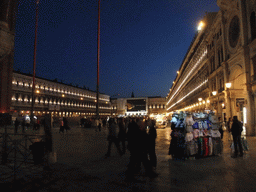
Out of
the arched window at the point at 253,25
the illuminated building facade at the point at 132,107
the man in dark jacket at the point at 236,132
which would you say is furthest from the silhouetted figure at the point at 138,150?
the illuminated building facade at the point at 132,107

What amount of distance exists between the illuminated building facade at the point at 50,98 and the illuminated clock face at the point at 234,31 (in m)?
30.7

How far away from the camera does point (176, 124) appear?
9.45 m

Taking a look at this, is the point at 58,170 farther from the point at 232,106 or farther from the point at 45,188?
the point at 232,106

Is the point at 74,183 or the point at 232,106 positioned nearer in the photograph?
the point at 74,183

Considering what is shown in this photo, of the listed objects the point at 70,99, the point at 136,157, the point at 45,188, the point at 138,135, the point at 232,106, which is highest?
the point at 70,99

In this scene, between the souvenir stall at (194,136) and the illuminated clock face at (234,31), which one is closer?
the souvenir stall at (194,136)

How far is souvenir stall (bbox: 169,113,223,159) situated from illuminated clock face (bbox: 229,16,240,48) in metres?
16.5

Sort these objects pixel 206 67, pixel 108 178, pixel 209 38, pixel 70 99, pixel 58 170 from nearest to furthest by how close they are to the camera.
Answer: pixel 108 178 → pixel 58 170 → pixel 209 38 → pixel 206 67 → pixel 70 99

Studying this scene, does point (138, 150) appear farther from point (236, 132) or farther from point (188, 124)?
point (236, 132)

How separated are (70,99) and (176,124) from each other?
9346 centimetres

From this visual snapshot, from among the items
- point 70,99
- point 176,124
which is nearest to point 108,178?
point 176,124

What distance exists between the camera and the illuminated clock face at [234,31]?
22672mm

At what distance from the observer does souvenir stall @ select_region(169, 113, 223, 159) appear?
29.4ft

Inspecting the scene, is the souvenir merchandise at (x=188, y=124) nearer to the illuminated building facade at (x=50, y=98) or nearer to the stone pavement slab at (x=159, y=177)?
the stone pavement slab at (x=159, y=177)
